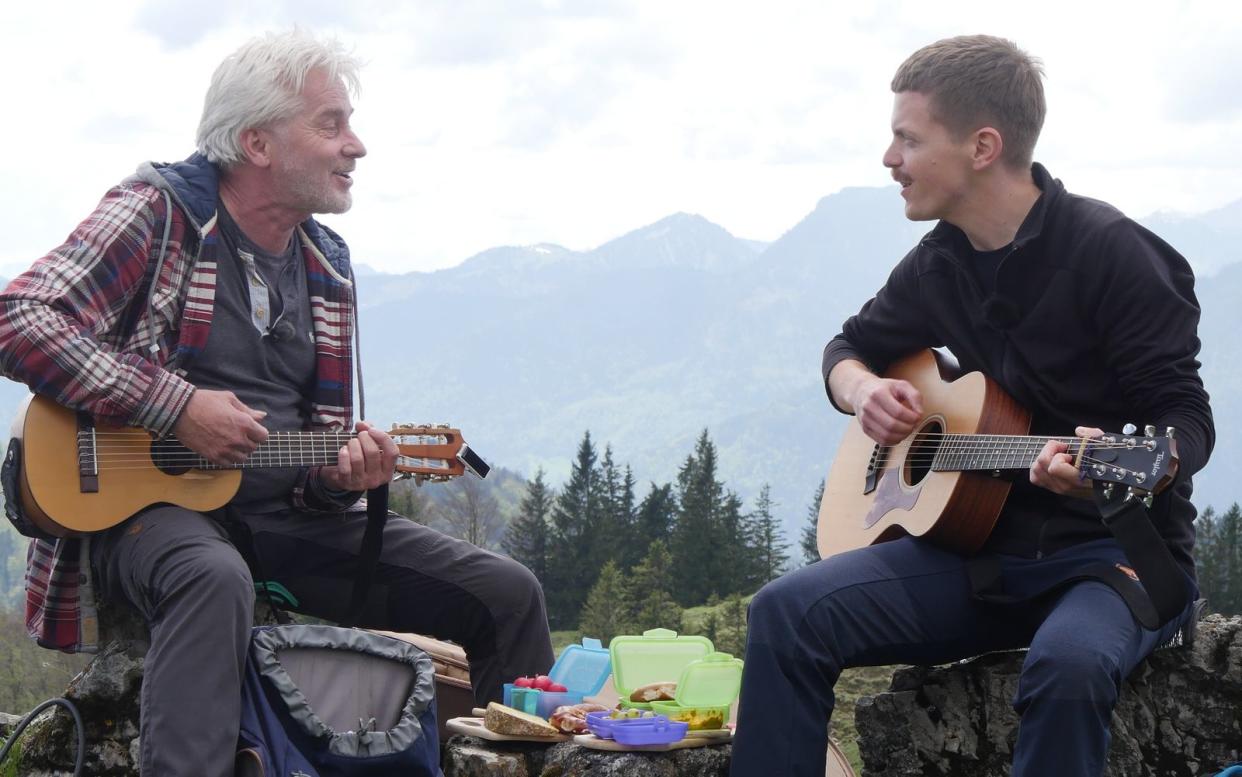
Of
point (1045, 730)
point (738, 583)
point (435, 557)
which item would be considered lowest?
point (738, 583)

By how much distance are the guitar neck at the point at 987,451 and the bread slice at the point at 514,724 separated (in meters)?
1.58

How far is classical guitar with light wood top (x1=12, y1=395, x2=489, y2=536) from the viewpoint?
414cm

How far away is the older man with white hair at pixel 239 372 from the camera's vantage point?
4148 millimetres

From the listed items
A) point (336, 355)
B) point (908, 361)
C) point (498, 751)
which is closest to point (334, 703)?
point (498, 751)

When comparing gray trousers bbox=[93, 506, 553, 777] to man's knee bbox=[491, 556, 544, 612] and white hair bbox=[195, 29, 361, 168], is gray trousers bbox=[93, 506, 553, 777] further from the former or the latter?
white hair bbox=[195, 29, 361, 168]

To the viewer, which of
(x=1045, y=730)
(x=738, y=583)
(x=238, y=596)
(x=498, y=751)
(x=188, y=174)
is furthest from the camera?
(x=738, y=583)

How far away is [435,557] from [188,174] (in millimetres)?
1719

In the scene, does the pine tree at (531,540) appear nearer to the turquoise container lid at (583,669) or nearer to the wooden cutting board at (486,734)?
the turquoise container lid at (583,669)

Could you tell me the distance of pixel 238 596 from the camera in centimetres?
393

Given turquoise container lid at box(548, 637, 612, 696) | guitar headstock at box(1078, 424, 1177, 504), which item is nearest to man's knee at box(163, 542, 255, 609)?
turquoise container lid at box(548, 637, 612, 696)

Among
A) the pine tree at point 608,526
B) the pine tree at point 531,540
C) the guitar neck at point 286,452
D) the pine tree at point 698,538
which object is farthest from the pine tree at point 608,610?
the guitar neck at point 286,452

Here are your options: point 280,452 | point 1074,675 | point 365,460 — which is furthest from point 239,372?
point 1074,675

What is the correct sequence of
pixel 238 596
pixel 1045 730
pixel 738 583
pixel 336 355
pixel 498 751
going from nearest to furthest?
pixel 1045 730, pixel 238 596, pixel 498 751, pixel 336 355, pixel 738 583

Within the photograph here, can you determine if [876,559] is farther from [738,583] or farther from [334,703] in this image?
[738,583]
